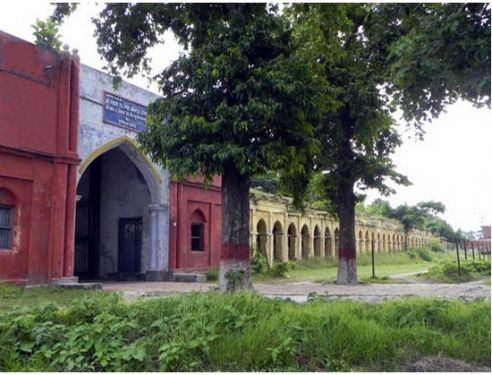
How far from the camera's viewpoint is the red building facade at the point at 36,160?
41.7 feet

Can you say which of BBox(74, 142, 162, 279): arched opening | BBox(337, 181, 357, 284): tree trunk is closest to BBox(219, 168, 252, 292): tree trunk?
BBox(337, 181, 357, 284): tree trunk

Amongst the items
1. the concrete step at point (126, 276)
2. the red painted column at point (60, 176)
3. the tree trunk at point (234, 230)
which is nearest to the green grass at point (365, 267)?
the concrete step at point (126, 276)

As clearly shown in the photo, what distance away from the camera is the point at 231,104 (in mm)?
8820

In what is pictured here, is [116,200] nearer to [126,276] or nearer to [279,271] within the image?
[126,276]

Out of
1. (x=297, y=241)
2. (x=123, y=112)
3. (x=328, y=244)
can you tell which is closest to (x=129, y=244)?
(x=123, y=112)

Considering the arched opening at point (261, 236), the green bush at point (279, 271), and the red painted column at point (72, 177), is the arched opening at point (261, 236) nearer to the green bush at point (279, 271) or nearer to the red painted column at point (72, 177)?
the green bush at point (279, 271)

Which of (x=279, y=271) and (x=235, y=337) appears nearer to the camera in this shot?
(x=235, y=337)

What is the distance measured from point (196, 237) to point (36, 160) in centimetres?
806

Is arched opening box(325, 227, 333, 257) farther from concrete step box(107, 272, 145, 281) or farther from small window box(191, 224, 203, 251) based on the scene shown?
concrete step box(107, 272, 145, 281)

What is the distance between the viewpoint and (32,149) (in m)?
13.1

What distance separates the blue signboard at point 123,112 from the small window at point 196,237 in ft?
15.8

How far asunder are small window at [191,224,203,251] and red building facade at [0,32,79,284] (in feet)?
21.6

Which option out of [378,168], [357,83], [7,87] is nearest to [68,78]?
[7,87]

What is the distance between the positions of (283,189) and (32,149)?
22.9ft
